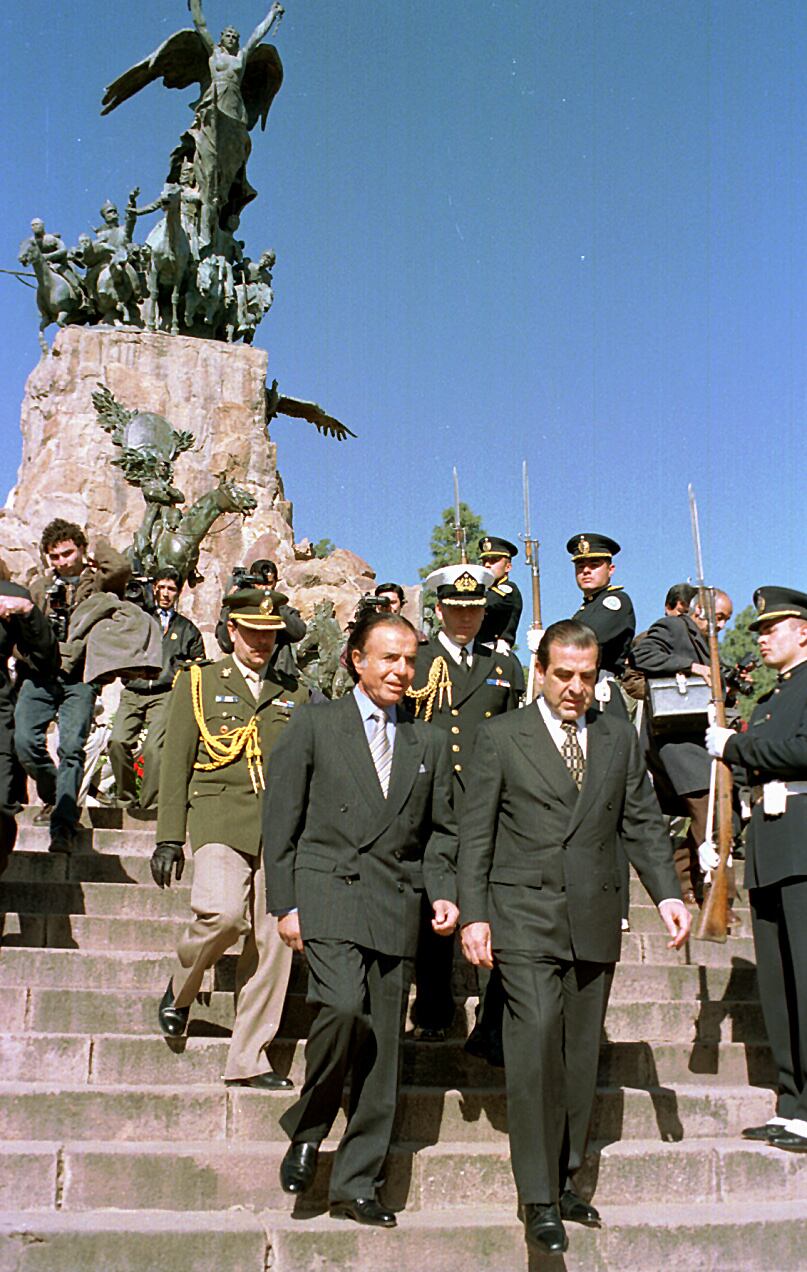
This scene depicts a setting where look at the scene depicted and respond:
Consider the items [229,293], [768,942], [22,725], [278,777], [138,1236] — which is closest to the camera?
[138,1236]

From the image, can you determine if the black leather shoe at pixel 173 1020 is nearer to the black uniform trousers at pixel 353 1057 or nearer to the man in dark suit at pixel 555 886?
the black uniform trousers at pixel 353 1057

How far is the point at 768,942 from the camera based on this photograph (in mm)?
5148

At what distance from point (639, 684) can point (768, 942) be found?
11.8 feet

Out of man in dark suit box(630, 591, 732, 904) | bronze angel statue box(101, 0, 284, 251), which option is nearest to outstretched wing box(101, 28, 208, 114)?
bronze angel statue box(101, 0, 284, 251)

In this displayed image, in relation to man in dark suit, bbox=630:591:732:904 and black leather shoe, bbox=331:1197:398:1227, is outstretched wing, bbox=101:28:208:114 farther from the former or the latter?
black leather shoe, bbox=331:1197:398:1227

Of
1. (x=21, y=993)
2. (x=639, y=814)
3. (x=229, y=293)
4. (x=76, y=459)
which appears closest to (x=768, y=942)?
(x=639, y=814)

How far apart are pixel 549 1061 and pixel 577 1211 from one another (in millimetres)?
573

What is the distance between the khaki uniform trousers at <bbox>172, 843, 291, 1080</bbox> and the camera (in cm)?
480

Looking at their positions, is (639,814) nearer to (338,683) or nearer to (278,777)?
(278,777)

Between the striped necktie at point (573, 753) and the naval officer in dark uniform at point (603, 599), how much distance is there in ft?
6.75

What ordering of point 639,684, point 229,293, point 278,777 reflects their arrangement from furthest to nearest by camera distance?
point 229,293, point 639,684, point 278,777

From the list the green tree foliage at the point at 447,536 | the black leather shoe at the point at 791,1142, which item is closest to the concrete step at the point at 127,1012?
the black leather shoe at the point at 791,1142

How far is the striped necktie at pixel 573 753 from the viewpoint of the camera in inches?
173

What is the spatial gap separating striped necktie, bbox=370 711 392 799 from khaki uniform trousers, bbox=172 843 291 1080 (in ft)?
2.79
